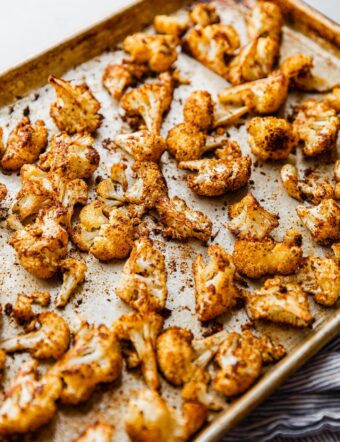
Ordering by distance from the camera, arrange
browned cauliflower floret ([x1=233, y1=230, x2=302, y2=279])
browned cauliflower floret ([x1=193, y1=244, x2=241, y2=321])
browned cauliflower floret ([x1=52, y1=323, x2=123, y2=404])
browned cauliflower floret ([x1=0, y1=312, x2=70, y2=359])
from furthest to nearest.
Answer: browned cauliflower floret ([x1=233, y1=230, x2=302, y2=279]) → browned cauliflower floret ([x1=193, y1=244, x2=241, y2=321]) → browned cauliflower floret ([x1=0, y1=312, x2=70, y2=359]) → browned cauliflower floret ([x1=52, y1=323, x2=123, y2=404])

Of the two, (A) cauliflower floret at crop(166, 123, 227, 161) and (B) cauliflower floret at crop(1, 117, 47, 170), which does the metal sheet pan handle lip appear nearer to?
(A) cauliflower floret at crop(166, 123, 227, 161)

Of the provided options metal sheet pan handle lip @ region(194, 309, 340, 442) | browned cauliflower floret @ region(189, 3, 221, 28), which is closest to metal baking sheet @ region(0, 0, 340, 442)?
metal sheet pan handle lip @ region(194, 309, 340, 442)

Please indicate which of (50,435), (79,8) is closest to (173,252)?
(50,435)

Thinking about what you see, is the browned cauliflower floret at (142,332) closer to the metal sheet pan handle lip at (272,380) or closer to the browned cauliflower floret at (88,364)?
the browned cauliflower floret at (88,364)

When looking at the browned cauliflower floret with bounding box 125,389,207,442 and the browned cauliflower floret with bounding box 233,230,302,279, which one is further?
the browned cauliflower floret with bounding box 233,230,302,279

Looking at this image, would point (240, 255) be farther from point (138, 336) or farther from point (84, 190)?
point (84, 190)

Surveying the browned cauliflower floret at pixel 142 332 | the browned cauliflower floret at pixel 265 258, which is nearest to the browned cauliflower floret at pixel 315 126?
the browned cauliflower floret at pixel 265 258
